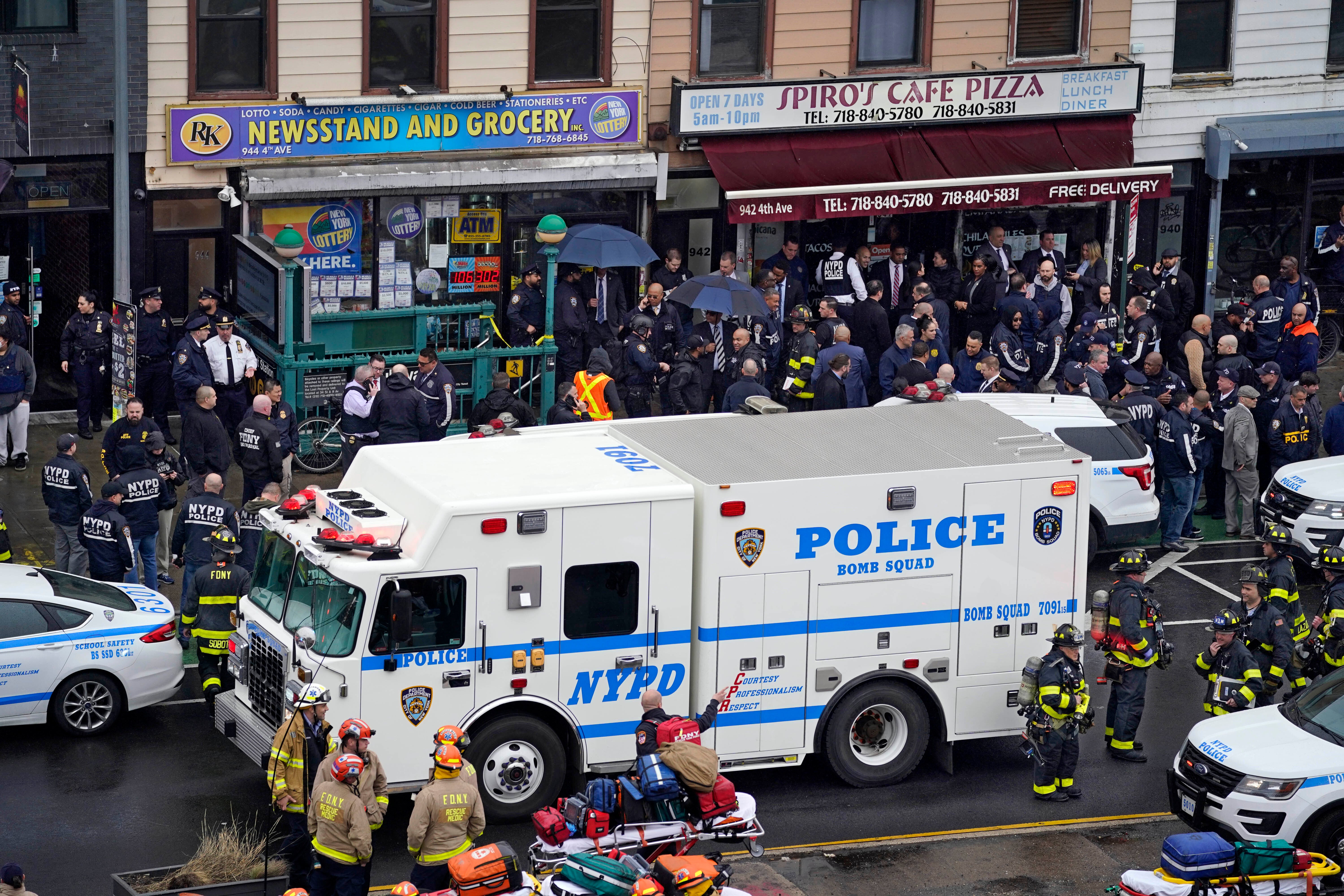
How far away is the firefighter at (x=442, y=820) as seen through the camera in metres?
12.6

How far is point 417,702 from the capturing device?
47.5ft

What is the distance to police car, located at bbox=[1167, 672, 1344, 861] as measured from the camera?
14109mm

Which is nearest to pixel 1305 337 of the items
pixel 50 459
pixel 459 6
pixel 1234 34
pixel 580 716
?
pixel 1234 34

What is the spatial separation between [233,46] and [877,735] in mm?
13129

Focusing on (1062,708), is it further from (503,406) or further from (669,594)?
(503,406)

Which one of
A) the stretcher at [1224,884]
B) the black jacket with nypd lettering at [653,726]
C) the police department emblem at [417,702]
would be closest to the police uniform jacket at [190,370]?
the police department emblem at [417,702]

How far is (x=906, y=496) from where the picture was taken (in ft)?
50.4

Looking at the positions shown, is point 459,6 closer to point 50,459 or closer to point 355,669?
point 50,459

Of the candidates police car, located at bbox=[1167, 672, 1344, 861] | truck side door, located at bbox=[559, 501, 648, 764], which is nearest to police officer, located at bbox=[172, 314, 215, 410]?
truck side door, located at bbox=[559, 501, 648, 764]

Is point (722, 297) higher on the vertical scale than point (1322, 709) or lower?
higher

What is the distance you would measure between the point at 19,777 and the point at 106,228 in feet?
33.7

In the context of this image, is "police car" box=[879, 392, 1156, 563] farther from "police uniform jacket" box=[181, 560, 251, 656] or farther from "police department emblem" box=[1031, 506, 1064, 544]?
"police uniform jacket" box=[181, 560, 251, 656]

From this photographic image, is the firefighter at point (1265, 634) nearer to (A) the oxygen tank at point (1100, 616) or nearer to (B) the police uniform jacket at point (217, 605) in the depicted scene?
(A) the oxygen tank at point (1100, 616)

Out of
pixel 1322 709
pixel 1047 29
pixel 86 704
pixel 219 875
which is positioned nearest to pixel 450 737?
pixel 219 875
